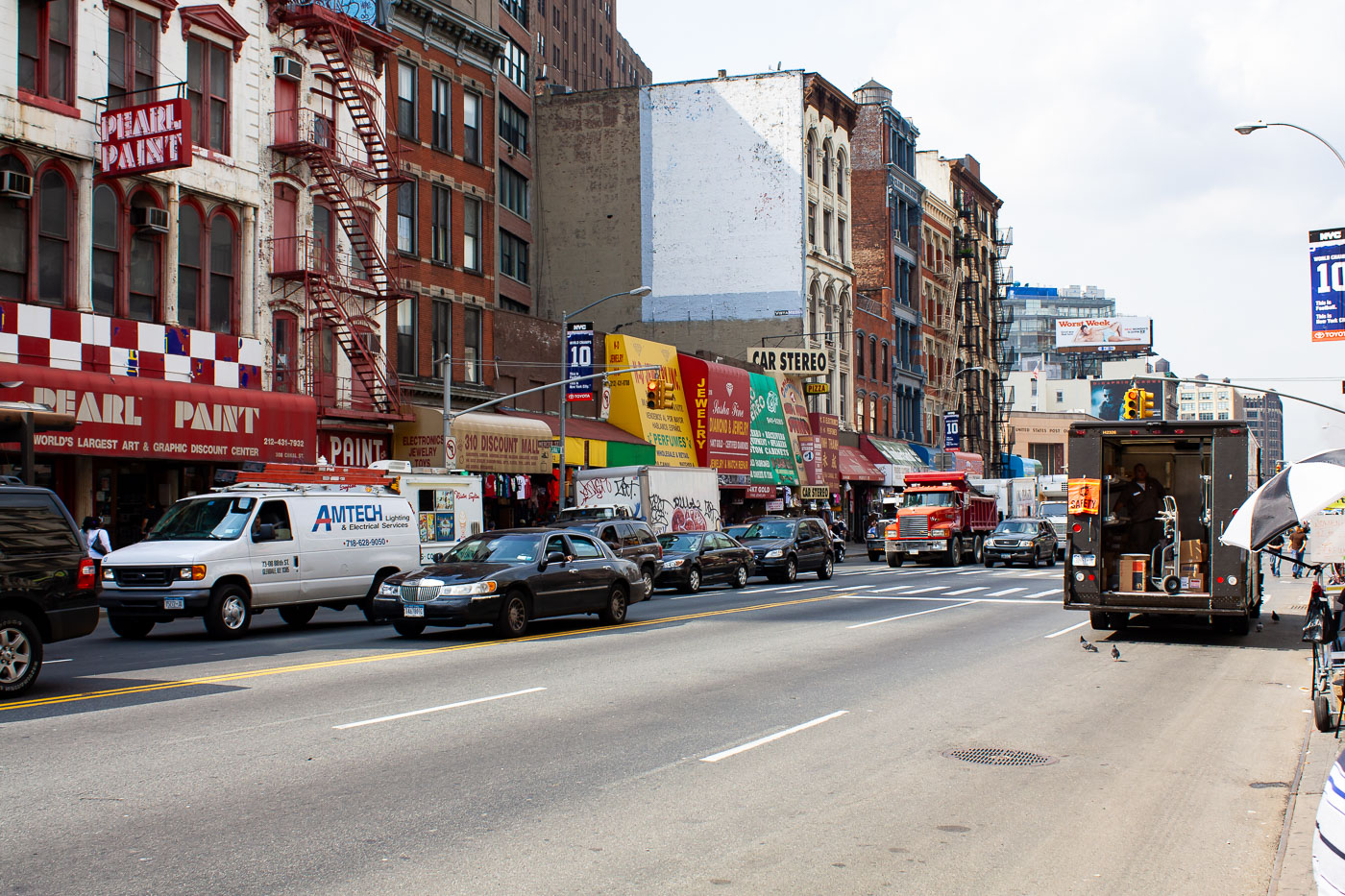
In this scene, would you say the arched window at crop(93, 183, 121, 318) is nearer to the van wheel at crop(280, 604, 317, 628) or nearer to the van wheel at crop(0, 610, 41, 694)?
the van wheel at crop(280, 604, 317, 628)

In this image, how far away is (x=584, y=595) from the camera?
18.6 m

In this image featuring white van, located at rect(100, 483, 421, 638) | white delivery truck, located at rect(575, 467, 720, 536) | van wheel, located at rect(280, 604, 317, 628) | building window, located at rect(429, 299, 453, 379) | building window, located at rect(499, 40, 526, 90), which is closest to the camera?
white van, located at rect(100, 483, 421, 638)

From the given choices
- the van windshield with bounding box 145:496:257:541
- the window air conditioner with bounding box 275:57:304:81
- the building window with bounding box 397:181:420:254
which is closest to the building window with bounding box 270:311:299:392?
the building window with bounding box 397:181:420:254

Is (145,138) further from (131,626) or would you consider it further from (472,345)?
(472,345)

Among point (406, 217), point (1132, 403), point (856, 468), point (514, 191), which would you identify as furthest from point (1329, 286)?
point (856, 468)

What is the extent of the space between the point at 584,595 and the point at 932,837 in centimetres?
1196

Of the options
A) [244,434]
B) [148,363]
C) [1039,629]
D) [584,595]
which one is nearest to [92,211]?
[148,363]

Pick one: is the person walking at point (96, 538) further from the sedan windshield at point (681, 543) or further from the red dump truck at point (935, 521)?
the red dump truck at point (935, 521)

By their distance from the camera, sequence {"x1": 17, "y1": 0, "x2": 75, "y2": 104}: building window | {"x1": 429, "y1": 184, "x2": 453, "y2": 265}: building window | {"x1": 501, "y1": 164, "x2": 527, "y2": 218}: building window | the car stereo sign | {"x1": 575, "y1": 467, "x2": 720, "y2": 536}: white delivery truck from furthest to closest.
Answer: {"x1": 501, "y1": 164, "x2": 527, "y2": 218}: building window
{"x1": 429, "y1": 184, "x2": 453, "y2": 265}: building window
{"x1": 575, "y1": 467, "x2": 720, "y2": 536}: white delivery truck
the car stereo sign
{"x1": 17, "y1": 0, "x2": 75, "y2": 104}: building window

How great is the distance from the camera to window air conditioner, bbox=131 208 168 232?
26.3 metres

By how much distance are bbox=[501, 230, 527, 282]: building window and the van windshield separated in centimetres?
3007

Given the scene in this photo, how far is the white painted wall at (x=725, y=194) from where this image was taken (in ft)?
194

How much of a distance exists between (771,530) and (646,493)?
12.2 feet

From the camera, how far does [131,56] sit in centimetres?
2658
